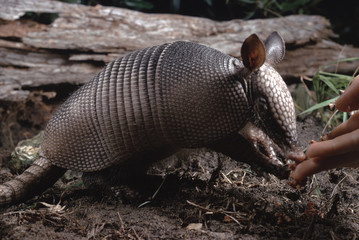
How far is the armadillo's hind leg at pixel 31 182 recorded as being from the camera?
11.1ft

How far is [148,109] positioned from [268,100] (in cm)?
90

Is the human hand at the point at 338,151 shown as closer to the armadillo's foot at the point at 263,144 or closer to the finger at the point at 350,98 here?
the finger at the point at 350,98

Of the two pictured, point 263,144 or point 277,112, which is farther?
point 263,144

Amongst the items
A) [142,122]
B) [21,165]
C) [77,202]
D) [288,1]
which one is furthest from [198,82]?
[288,1]

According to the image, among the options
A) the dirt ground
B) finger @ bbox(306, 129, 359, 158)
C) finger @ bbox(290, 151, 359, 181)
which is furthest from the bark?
finger @ bbox(306, 129, 359, 158)

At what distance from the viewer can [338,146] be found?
2.18 m

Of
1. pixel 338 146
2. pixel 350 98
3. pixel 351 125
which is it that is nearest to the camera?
pixel 338 146

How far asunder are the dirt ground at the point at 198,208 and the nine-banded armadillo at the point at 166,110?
0.35 metres

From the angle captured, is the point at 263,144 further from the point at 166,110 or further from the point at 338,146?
the point at 338,146

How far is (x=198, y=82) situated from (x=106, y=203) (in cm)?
126

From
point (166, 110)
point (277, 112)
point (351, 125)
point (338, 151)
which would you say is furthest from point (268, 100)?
point (338, 151)

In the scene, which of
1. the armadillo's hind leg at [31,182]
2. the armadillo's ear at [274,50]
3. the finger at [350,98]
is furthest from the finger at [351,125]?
the armadillo's hind leg at [31,182]

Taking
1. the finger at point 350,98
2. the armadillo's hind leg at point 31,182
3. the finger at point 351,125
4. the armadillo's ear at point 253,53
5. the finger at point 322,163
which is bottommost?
the armadillo's hind leg at point 31,182

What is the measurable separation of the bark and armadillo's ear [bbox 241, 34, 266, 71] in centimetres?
227
